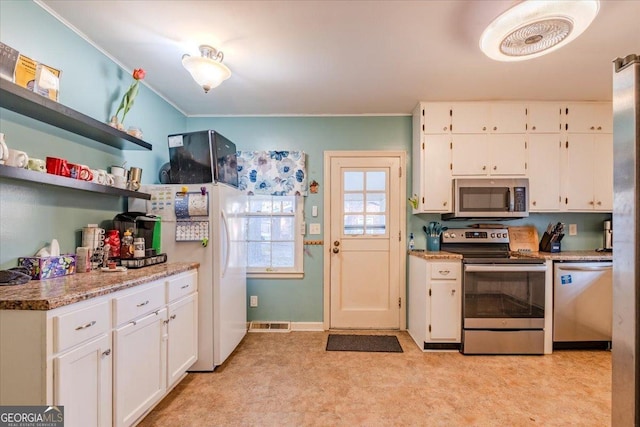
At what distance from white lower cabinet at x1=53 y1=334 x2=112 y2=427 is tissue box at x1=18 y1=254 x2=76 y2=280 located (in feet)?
1.82

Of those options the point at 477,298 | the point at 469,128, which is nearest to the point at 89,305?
the point at 477,298

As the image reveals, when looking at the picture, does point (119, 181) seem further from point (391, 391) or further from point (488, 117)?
point (488, 117)

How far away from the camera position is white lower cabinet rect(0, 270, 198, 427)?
1183mm

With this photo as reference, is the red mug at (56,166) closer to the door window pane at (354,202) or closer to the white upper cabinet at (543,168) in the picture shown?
the door window pane at (354,202)

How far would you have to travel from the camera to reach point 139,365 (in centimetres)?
173

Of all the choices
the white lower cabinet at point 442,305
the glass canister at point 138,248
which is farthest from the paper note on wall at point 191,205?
the white lower cabinet at point 442,305

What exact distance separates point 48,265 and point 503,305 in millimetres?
3514

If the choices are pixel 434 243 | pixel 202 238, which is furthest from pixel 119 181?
pixel 434 243

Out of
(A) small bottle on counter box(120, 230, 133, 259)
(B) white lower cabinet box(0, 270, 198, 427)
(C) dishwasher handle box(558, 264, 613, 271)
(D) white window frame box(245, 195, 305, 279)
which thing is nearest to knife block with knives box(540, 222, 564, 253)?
(C) dishwasher handle box(558, 264, 613, 271)

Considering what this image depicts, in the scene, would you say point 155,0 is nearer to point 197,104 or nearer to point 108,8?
point 108,8

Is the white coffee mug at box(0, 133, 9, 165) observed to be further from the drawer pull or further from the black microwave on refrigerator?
the black microwave on refrigerator

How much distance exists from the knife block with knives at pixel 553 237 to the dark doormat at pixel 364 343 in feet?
6.43

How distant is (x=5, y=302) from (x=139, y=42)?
184 cm

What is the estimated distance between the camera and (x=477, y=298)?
9.27 ft
